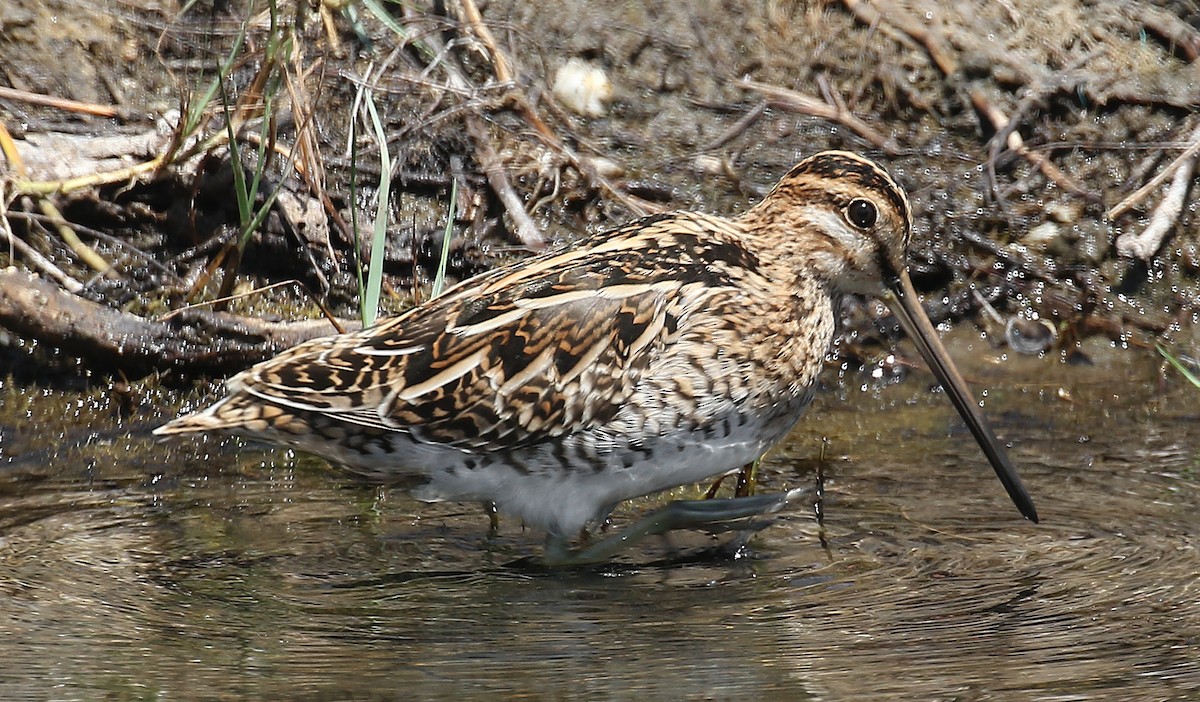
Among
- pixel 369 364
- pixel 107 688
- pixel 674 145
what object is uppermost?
pixel 674 145

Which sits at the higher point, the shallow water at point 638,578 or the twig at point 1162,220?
the twig at point 1162,220

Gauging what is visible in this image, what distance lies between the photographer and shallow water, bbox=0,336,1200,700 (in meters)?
3.52

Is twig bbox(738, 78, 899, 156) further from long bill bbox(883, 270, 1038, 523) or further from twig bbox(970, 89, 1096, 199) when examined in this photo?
long bill bbox(883, 270, 1038, 523)

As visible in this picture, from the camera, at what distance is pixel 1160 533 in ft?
14.7

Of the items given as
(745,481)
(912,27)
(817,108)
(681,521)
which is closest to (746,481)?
(745,481)

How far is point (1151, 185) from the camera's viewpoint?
647 centimetres

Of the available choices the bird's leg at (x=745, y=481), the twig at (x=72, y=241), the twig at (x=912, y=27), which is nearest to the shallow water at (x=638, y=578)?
the bird's leg at (x=745, y=481)

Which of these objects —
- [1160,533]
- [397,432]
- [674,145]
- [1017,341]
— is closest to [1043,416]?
[1017,341]

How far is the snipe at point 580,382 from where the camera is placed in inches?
170

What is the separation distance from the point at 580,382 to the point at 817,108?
286 cm

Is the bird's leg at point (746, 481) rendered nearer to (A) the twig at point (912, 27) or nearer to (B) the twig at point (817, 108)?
(B) the twig at point (817, 108)

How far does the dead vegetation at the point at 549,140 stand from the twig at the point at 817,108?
0.02 metres

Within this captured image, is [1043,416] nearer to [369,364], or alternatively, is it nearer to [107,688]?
[369,364]

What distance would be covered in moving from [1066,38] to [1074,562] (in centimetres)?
343
